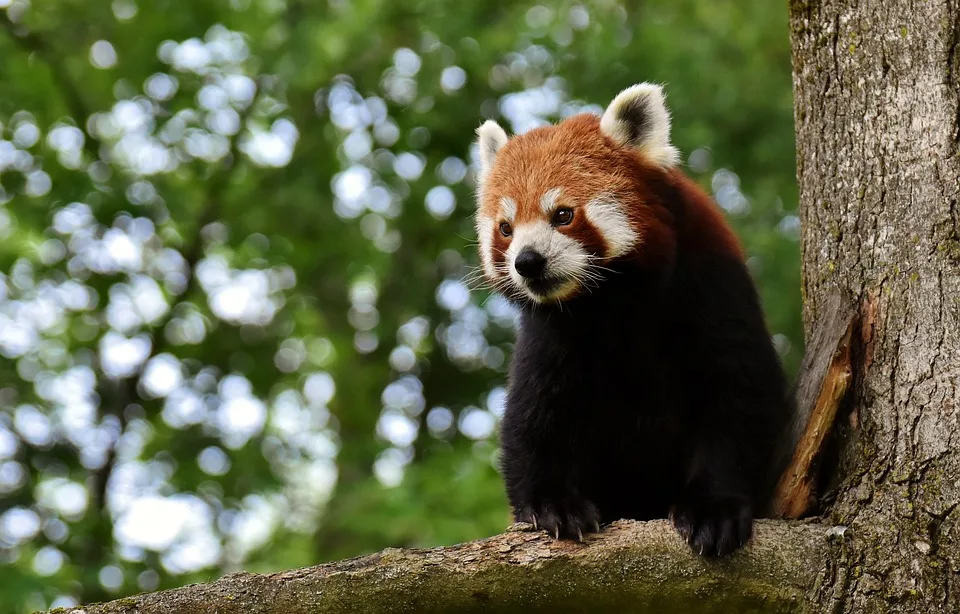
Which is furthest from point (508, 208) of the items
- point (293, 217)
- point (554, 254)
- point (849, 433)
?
point (293, 217)

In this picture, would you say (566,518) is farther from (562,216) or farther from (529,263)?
(562,216)

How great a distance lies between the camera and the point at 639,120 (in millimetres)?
3639

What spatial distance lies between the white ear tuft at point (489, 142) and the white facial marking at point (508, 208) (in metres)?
0.43

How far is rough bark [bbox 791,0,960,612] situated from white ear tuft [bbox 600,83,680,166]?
53 centimetres

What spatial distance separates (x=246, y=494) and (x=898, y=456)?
6.46 m

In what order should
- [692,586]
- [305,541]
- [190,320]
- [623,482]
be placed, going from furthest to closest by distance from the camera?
[305,541] → [190,320] → [623,482] → [692,586]

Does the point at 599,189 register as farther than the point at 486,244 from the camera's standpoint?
No

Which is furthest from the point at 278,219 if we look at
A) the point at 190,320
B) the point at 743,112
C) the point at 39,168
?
the point at 743,112

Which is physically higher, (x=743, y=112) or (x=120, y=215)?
(x=743, y=112)

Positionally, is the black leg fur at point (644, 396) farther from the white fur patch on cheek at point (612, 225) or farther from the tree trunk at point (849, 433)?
the tree trunk at point (849, 433)

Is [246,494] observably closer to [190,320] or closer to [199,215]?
[190,320]

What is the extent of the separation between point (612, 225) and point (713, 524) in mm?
1128

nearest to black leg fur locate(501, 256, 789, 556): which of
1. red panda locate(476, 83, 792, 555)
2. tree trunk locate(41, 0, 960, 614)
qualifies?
red panda locate(476, 83, 792, 555)

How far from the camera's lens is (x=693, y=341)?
341cm
